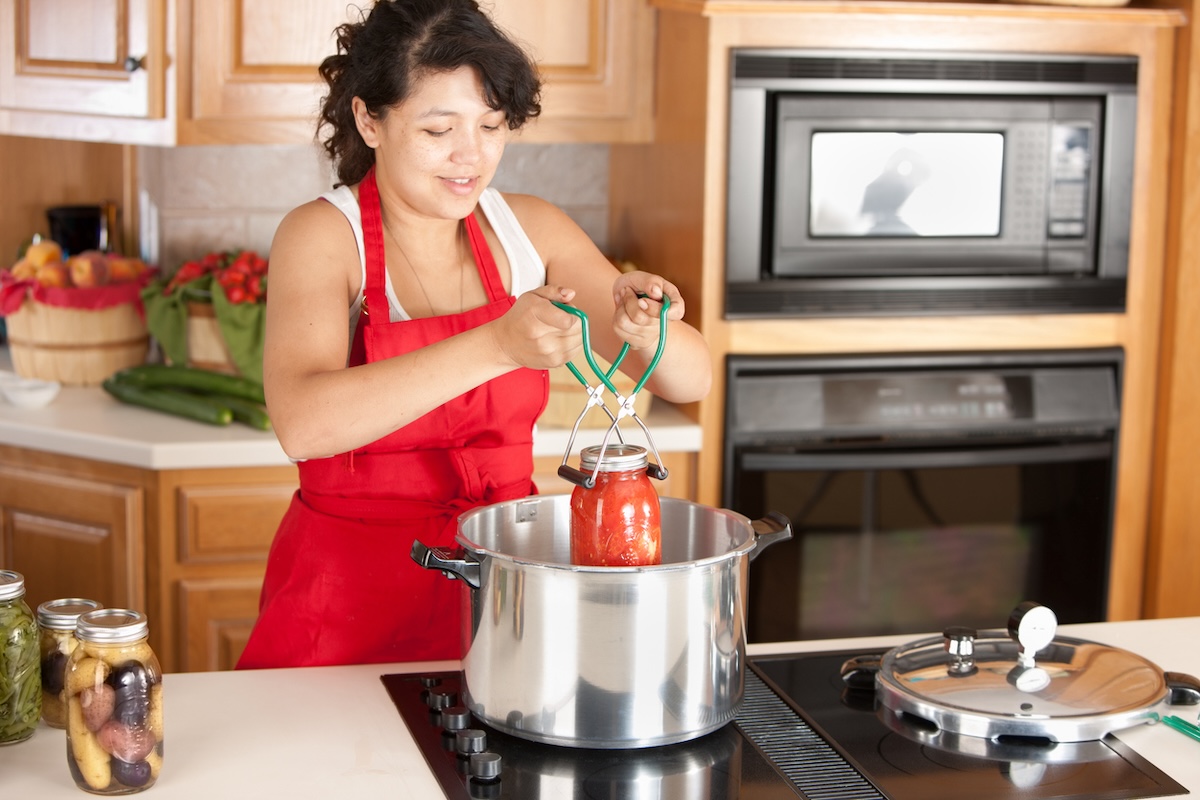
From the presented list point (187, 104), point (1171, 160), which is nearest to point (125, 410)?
point (187, 104)

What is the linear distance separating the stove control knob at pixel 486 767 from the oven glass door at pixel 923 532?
1.44 metres

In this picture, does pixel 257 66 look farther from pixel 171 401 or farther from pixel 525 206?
pixel 525 206

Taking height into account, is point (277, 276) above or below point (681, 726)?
above

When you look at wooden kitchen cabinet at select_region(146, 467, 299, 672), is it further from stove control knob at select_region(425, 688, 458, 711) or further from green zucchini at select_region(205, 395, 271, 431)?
stove control knob at select_region(425, 688, 458, 711)

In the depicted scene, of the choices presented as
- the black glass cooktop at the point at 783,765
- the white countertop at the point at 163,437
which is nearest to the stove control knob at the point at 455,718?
the black glass cooktop at the point at 783,765

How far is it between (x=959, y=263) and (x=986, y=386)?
0.23 meters

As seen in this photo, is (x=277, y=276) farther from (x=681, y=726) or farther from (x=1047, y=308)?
(x=1047, y=308)

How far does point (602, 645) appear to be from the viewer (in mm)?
1173

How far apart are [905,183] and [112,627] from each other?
1809 mm

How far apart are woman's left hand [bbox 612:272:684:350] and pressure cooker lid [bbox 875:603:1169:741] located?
0.40 meters

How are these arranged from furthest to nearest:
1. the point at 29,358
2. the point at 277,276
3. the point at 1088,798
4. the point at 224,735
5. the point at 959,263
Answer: the point at 29,358
the point at 959,263
the point at 277,276
the point at 224,735
the point at 1088,798

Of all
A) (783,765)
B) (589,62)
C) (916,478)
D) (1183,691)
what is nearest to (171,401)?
(589,62)

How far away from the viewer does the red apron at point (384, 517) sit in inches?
65.0

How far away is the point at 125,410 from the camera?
267 centimetres
